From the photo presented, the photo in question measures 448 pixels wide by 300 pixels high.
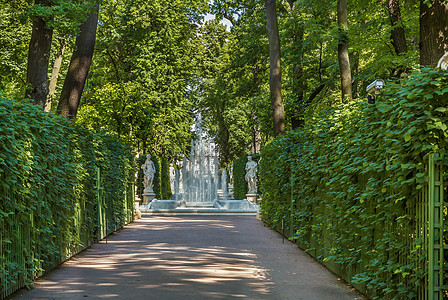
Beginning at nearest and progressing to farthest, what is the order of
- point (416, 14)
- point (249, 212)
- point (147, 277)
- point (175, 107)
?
point (147, 277), point (416, 14), point (249, 212), point (175, 107)

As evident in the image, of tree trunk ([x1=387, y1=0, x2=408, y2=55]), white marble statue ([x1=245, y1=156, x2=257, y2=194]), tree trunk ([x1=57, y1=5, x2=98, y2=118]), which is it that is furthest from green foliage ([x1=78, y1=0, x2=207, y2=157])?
tree trunk ([x1=387, y1=0, x2=408, y2=55])

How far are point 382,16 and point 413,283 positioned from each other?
727 inches

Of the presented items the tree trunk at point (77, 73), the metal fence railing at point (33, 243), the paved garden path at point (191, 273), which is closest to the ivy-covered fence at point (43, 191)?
the metal fence railing at point (33, 243)

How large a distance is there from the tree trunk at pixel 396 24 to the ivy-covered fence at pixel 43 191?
9417 millimetres

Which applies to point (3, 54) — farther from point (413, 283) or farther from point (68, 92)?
point (413, 283)

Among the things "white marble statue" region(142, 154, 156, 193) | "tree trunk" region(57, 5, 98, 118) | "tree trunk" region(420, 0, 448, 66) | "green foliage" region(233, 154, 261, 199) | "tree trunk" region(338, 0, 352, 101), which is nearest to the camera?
"tree trunk" region(420, 0, 448, 66)

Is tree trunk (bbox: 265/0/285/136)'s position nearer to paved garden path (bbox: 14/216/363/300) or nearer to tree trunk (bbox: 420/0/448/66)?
paved garden path (bbox: 14/216/363/300)

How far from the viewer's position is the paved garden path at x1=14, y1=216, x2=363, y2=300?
731cm

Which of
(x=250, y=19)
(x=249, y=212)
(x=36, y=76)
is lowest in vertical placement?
(x=249, y=212)

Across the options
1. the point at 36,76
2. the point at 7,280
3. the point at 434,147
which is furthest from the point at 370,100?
the point at 36,76

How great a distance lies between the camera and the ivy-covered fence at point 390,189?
4684 mm

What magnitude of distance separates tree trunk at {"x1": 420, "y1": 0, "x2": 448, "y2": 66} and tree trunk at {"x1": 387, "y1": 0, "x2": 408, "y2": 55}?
8.28 metres

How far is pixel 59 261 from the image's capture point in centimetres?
967

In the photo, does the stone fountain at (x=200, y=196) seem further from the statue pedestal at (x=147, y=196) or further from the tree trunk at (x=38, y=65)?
the tree trunk at (x=38, y=65)
